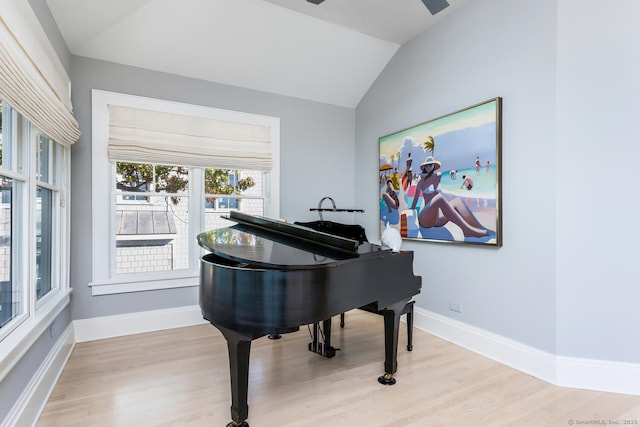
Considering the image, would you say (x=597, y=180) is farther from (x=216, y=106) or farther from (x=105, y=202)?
(x=105, y=202)

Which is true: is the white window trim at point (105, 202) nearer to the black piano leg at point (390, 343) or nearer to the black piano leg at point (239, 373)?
the black piano leg at point (239, 373)

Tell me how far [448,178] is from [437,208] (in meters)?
0.33

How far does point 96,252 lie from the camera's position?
335 centimetres

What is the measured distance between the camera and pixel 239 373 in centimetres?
187

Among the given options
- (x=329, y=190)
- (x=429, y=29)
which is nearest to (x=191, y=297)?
(x=329, y=190)

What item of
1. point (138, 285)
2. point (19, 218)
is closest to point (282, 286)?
point (19, 218)

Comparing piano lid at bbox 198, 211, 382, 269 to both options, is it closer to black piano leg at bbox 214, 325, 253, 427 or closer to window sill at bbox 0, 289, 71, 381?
black piano leg at bbox 214, 325, 253, 427

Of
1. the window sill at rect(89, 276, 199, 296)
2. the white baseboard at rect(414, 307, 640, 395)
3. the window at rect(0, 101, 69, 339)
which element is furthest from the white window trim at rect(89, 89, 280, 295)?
the white baseboard at rect(414, 307, 640, 395)

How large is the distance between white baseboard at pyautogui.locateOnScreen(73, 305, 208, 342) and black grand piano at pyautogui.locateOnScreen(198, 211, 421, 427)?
5.77 ft

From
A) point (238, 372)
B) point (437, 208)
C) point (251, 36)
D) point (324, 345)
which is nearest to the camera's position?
point (238, 372)

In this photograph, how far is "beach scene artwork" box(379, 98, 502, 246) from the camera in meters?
2.89

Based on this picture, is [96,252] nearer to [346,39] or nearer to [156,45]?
[156,45]

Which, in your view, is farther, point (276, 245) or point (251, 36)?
point (251, 36)

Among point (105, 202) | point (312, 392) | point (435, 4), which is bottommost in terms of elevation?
point (312, 392)
